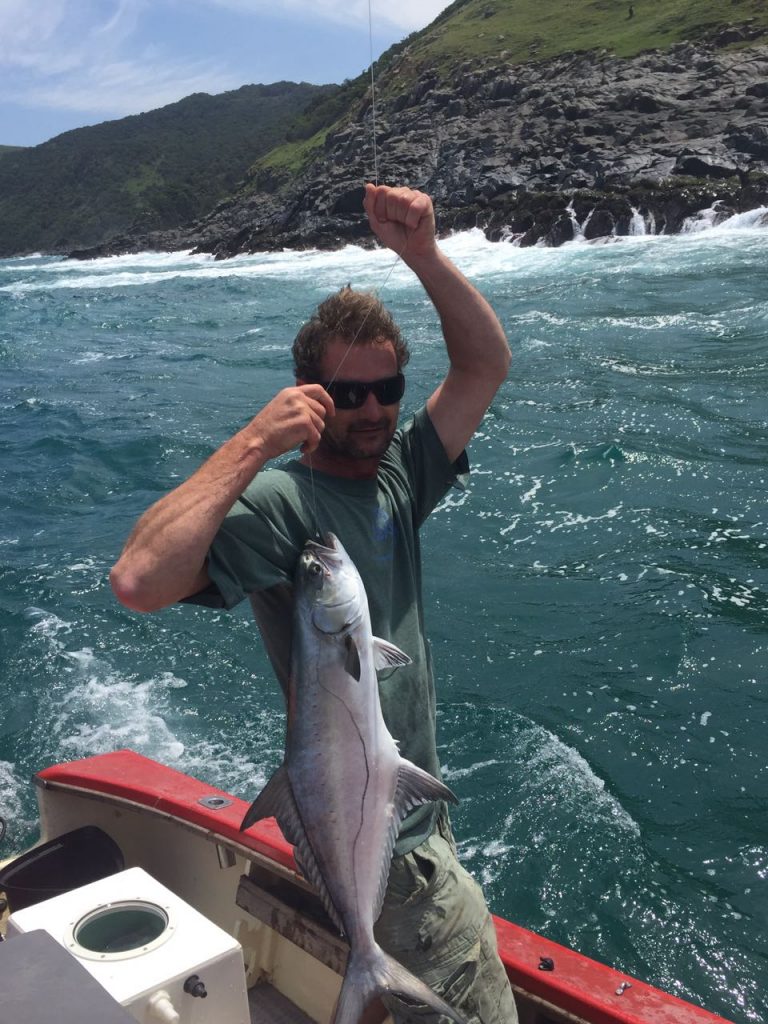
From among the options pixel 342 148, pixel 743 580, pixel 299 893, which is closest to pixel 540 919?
pixel 299 893

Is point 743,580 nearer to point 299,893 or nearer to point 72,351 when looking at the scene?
point 299,893

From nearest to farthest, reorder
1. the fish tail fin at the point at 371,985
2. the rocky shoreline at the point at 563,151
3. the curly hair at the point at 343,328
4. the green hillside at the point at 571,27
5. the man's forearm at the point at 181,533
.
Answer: the man's forearm at the point at 181,533 < the fish tail fin at the point at 371,985 < the curly hair at the point at 343,328 < the rocky shoreline at the point at 563,151 < the green hillside at the point at 571,27

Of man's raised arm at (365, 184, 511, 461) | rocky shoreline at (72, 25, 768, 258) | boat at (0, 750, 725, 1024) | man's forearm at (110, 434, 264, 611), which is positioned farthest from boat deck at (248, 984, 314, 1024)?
rocky shoreline at (72, 25, 768, 258)

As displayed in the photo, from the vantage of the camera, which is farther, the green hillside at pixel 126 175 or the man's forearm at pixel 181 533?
the green hillside at pixel 126 175

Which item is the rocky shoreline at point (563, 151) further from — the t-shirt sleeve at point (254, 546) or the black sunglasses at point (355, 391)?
the t-shirt sleeve at point (254, 546)

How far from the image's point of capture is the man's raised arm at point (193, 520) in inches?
89.4

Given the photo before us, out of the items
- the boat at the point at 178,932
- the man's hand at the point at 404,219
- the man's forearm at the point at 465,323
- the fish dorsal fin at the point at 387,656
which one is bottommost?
the boat at the point at 178,932

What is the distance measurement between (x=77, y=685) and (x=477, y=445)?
6.91m

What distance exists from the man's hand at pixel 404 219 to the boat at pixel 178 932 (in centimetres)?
217

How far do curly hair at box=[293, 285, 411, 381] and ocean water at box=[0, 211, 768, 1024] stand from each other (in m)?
0.24

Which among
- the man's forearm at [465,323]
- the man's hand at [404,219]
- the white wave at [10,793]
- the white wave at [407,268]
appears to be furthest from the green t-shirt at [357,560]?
the white wave at [407,268]

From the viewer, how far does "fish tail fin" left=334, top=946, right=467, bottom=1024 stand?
237 centimetres

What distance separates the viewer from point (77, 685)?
820cm

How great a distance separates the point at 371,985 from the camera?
2.38 m
